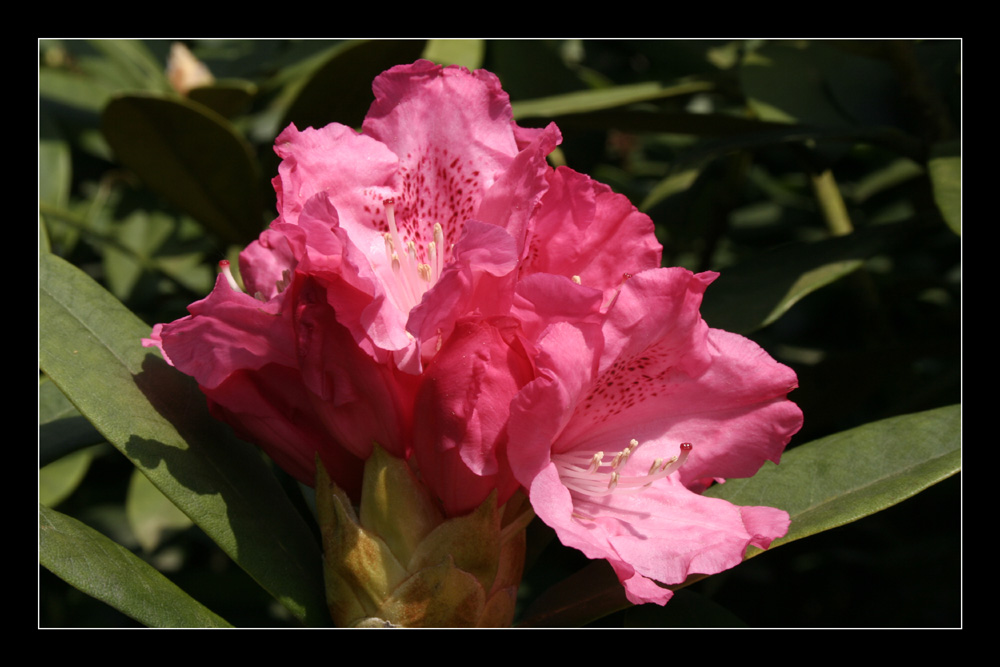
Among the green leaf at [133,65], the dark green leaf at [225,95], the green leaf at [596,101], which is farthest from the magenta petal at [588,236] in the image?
the green leaf at [133,65]

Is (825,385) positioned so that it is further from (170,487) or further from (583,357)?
(170,487)

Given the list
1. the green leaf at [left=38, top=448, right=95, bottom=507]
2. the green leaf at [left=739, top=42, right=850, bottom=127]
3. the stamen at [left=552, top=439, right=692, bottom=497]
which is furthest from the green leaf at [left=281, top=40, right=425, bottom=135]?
the stamen at [left=552, top=439, right=692, bottom=497]

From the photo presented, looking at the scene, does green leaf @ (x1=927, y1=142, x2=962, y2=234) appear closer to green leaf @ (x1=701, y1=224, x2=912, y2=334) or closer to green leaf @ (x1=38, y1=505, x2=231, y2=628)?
green leaf @ (x1=701, y1=224, x2=912, y2=334)

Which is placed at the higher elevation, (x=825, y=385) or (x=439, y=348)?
(x=439, y=348)


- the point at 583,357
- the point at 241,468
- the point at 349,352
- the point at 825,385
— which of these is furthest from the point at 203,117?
the point at 825,385

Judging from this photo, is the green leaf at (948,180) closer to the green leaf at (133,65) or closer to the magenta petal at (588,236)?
the magenta petal at (588,236)
